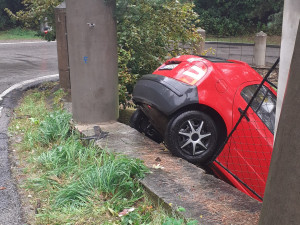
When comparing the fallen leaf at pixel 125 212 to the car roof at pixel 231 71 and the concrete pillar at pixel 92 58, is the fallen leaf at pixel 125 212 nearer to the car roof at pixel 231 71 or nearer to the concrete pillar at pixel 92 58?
the car roof at pixel 231 71

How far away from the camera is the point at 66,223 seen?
10.9 feet

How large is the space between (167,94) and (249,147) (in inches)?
44.9

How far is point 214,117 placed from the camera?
477 centimetres

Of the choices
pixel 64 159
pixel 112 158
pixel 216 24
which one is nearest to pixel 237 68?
pixel 112 158

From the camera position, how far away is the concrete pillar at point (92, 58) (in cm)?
547

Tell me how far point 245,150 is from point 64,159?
2044mm

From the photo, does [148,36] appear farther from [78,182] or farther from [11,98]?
[78,182]

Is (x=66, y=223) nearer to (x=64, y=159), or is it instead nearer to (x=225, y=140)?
(x=64, y=159)

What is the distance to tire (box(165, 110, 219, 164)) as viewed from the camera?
4.54 m

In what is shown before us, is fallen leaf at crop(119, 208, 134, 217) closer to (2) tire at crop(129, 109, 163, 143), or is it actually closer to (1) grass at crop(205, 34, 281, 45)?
(2) tire at crop(129, 109, 163, 143)

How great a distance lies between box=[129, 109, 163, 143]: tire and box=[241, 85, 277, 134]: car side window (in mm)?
1428

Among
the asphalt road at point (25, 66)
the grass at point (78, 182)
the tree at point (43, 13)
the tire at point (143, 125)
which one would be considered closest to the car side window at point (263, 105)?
the tire at point (143, 125)

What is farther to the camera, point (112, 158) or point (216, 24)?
point (216, 24)

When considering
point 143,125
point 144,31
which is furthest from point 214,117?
point 144,31
